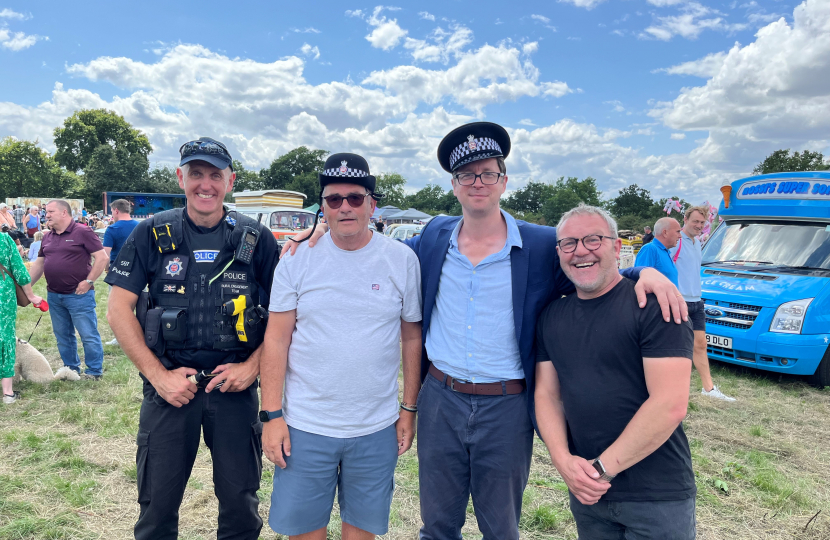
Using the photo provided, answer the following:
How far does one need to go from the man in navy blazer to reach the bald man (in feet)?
12.3

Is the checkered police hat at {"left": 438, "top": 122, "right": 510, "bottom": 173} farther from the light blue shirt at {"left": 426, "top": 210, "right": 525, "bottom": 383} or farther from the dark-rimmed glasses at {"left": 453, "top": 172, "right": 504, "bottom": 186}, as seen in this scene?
the light blue shirt at {"left": 426, "top": 210, "right": 525, "bottom": 383}

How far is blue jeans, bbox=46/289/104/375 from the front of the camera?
19.8 ft

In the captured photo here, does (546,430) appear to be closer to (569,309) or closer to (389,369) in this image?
(569,309)

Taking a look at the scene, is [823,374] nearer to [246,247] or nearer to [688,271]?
[688,271]

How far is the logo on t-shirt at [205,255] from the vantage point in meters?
2.48

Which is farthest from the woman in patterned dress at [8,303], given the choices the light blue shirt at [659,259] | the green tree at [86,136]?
the green tree at [86,136]

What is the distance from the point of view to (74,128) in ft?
169

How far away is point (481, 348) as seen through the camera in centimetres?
225

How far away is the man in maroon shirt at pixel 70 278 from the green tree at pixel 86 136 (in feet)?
175

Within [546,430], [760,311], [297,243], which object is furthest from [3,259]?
[760,311]

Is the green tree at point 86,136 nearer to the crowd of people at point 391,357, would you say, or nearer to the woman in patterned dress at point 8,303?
the woman in patterned dress at point 8,303

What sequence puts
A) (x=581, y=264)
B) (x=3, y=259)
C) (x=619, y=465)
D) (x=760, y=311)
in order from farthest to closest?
(x=760, y=311) → (x=3, y=259) → (x=581, y=264) → (x=619, y=465)

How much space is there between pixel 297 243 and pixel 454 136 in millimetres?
1005

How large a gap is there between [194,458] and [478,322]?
1.65m
